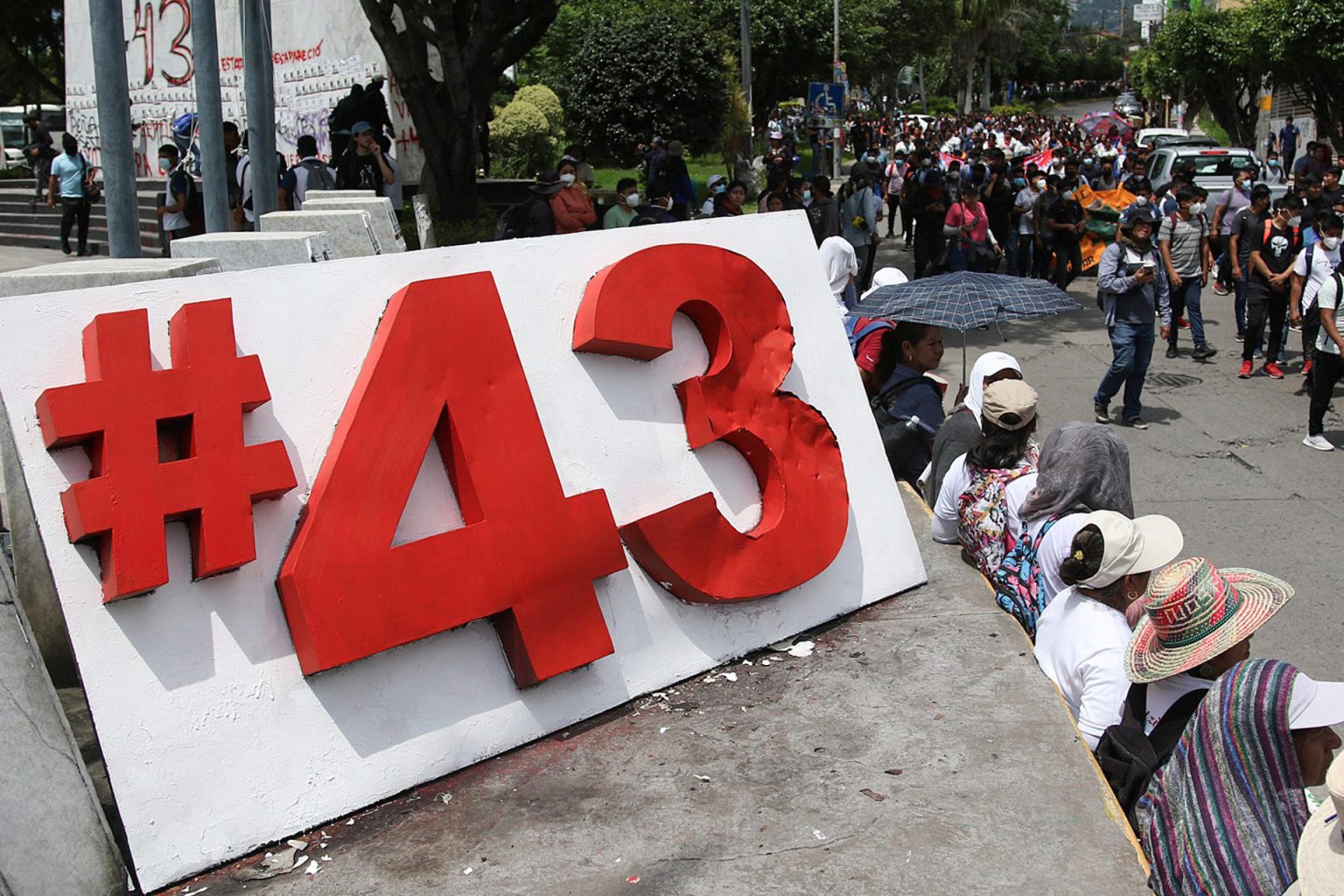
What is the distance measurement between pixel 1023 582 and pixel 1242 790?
2.32m

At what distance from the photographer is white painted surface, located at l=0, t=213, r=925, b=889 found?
3717mm

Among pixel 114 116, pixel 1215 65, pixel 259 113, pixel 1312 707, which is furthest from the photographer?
pixel 1215 65

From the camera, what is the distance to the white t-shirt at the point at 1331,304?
1004 cm

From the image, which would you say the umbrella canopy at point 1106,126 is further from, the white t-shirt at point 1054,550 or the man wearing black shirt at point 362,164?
the white t-shirt at point 1054,550

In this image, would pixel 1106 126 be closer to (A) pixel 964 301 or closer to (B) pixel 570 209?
(B) pixel 570 209

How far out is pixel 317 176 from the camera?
13094 mm

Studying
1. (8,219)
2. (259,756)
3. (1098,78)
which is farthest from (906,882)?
(1098,78)

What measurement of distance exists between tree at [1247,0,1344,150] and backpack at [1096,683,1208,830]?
2864cm

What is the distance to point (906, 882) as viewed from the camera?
3.72m

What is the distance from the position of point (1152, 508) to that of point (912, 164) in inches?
496

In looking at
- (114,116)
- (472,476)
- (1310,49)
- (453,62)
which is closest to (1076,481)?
(472,476)

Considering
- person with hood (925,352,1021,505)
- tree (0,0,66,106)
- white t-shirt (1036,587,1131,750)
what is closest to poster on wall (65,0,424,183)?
tree (0,0,66,106)

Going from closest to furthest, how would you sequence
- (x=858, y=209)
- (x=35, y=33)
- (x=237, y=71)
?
(x=858, y=209) → (x=237, y=71) → (x=35, y=33)

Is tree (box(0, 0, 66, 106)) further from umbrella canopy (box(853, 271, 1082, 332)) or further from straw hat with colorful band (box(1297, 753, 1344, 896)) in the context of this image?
straw hat with colorful band (box(1297, 753, 1344, 896))
